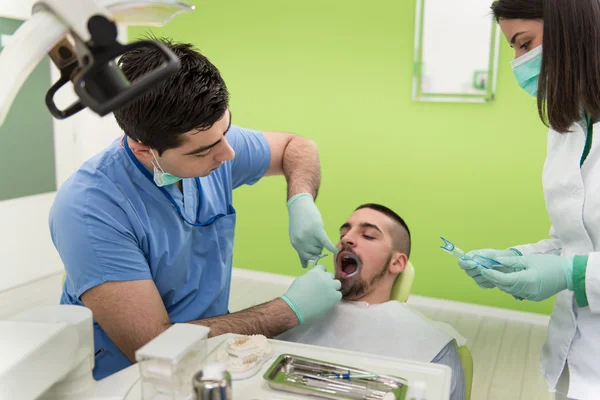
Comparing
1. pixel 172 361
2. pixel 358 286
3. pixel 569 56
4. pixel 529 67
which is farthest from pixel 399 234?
pixel 172 361

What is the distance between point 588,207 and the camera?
1.29 m

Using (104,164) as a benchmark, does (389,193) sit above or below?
below

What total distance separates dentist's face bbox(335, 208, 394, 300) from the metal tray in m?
1.03

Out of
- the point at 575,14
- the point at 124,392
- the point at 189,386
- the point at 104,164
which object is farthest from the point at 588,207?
the point at 104,164

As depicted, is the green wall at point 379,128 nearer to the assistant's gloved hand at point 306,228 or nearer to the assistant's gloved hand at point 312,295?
the assistant's gloved hand at point 306,228

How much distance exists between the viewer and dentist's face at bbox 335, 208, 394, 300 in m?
2.04

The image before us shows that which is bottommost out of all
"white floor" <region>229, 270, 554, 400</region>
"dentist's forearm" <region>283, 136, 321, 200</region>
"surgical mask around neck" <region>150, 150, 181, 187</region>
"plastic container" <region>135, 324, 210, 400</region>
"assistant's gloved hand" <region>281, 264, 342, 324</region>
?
"white floor" <region>229, 270, 554, 400</region>

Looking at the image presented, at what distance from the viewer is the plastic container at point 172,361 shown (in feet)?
2.56

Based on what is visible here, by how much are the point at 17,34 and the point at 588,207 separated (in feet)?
4.21

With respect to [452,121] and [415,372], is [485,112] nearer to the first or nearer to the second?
[452,121]

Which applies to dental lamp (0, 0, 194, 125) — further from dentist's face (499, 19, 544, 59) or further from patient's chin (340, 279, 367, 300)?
patient's chin (340, 279, 367, 300)

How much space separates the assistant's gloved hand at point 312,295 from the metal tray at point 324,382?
50 cm

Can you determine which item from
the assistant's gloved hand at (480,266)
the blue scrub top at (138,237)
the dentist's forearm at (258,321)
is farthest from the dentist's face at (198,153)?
the assistant's gloved hand at (480,266)

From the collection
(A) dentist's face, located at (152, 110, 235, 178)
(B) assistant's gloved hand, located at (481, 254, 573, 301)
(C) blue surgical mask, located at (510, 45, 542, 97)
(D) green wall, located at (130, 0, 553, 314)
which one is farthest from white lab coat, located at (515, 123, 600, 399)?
(D) green wall, located at (130, 0, 553, 314)
